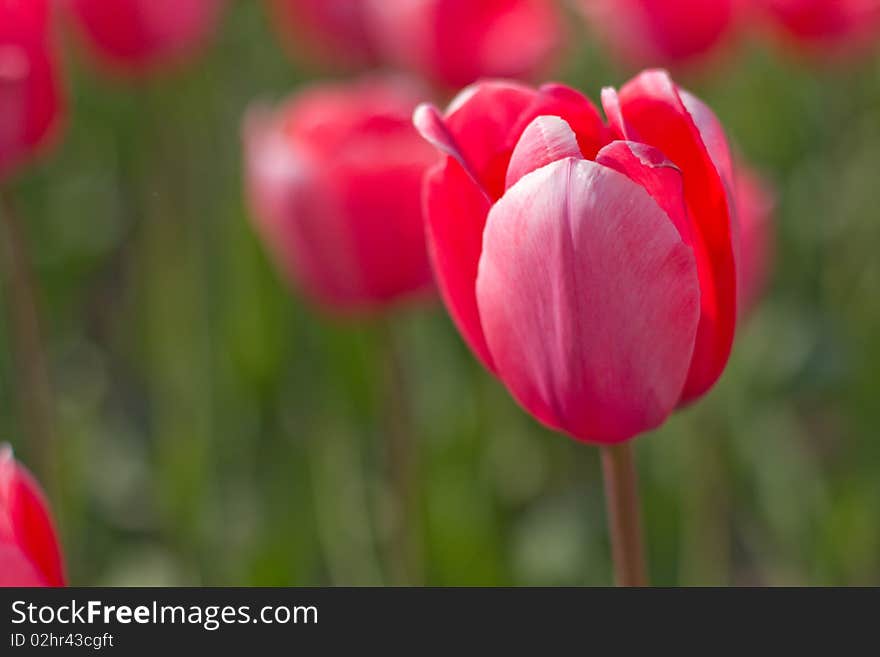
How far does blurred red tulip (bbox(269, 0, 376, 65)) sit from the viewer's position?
5.21 ft

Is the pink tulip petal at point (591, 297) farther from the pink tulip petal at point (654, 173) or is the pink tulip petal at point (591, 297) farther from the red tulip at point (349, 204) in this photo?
the red tulip at point (349, 204)

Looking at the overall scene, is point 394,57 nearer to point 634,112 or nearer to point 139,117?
point 139,117

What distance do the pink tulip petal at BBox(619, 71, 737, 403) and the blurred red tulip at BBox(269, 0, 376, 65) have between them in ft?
3.41

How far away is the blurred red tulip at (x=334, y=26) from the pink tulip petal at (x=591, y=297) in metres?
1.07

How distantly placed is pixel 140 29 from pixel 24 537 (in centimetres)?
93

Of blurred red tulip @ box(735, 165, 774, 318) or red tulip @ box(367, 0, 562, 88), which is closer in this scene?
blurred red tulip @ box(735, 165, 774, 318)

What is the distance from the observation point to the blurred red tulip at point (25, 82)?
2.59 ft

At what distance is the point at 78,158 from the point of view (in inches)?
87.9

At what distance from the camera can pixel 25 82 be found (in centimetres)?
82

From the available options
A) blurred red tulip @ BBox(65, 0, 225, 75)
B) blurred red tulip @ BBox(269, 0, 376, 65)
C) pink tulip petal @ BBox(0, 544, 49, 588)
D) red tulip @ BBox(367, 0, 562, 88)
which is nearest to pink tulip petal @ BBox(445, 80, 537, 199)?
pink tulip petal @ BBox(0, 544, 49, 588)

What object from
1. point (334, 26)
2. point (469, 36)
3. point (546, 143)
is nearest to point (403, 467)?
point (469, 36)

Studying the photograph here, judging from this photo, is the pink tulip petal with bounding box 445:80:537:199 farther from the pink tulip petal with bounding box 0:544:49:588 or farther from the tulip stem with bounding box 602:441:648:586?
the pink tulip petal with bounding box 0:544:49:588
